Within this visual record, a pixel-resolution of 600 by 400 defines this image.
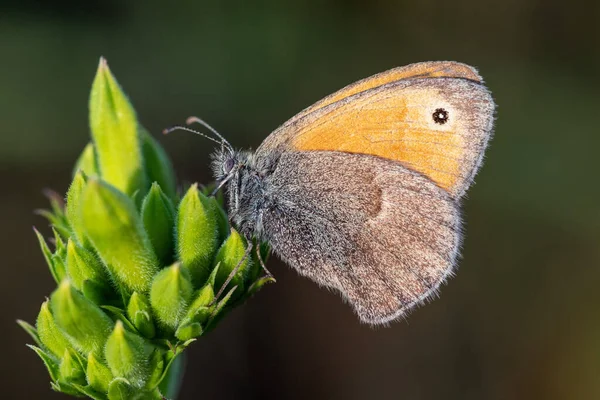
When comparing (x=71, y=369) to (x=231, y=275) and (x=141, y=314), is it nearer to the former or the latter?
(x=141, y=314)

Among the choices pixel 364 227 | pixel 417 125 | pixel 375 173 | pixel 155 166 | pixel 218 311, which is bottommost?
pixel 218 311

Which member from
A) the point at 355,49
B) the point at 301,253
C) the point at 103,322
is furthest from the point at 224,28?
the point at 103,322

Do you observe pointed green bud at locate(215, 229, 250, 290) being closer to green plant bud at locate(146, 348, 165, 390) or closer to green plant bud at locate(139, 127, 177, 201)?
green plant bud at locate(146, 348, 165, 390)

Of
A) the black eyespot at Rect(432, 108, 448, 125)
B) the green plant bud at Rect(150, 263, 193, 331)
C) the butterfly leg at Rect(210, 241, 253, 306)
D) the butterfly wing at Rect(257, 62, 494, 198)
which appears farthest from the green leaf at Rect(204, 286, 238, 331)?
the black eyespot at Rect(432, 108, 448, 125)

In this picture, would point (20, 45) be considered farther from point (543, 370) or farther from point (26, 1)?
point (543, 370)

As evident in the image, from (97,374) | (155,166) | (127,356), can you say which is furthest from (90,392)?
(155,166)

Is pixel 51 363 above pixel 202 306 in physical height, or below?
below
